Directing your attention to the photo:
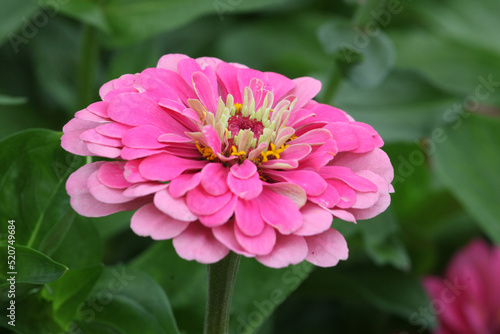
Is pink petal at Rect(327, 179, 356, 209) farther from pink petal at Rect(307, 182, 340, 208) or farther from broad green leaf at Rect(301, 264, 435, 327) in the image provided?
broad green leaf at Rect(301, 264, 435, 327)

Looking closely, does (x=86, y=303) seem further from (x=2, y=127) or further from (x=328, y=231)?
(x=2, y=127)

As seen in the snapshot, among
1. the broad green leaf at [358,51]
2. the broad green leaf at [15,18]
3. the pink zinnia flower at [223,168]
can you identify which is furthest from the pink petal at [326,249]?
the broad green leaf at [15,18]

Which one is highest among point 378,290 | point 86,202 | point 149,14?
point 86,202

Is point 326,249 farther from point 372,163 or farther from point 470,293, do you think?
point 470,293

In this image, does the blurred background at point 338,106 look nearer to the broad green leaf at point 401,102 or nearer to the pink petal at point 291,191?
the broad green leaf at point 401,102

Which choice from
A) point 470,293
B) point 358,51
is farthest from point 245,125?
point 470,293

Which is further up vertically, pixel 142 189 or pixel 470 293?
pixel 142 189

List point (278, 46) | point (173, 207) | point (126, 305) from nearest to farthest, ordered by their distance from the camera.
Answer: point (173, 207)
point (126, 305)
point (278, 46)

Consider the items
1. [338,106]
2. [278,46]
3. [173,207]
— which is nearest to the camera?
[173,207]
